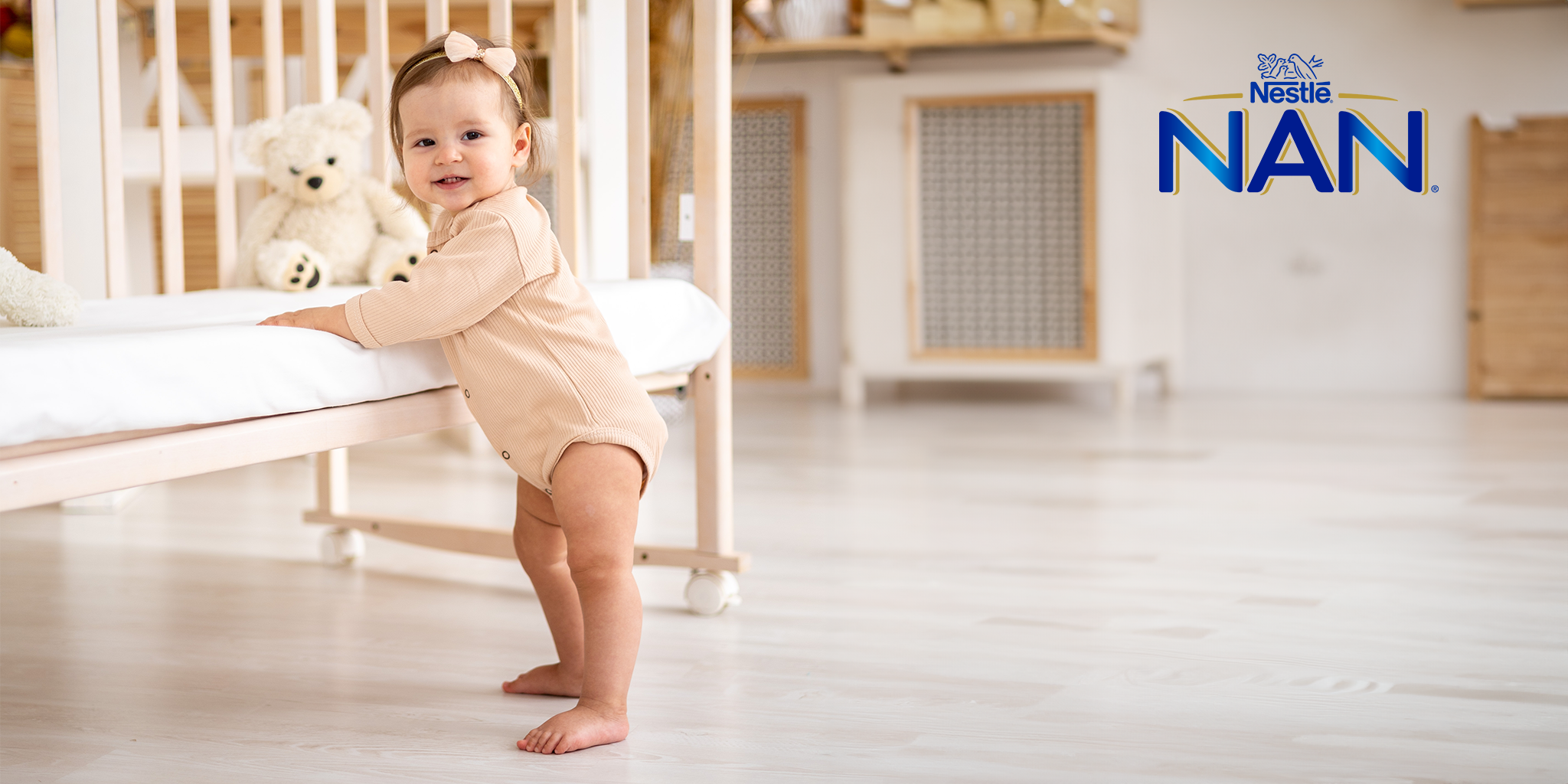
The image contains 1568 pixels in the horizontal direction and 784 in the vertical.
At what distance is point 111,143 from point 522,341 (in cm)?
61

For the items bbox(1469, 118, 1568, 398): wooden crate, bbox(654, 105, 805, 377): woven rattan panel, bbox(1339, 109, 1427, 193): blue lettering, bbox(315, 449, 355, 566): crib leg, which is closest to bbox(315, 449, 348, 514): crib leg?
bbox(315, 449, 355, 566): crib leg

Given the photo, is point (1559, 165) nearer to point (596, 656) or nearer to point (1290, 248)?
point (1290, 248)

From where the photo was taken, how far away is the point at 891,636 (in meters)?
1.09

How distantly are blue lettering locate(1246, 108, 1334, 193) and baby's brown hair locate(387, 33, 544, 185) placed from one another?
677 millimetres

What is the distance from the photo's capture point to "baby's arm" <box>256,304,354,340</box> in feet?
2.65

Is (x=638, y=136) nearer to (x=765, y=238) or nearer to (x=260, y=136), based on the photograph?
(x=260, y=136)

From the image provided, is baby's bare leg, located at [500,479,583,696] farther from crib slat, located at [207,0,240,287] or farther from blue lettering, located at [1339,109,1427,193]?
blue lettering, located at [1339,109,1427,193]

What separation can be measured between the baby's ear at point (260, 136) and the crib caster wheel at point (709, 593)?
23.8 inches

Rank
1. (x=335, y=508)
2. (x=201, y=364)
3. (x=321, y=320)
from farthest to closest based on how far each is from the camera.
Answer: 1. (x=335, y=508)
2. (x=321, y=320)
3. (x=201, y=364)

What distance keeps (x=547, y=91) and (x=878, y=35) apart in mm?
723

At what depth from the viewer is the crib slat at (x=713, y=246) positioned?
3.82 ft

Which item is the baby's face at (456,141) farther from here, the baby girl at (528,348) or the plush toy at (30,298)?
the plush toy at (30,298)

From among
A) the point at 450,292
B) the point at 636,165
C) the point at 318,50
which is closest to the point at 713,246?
the point at 636,165

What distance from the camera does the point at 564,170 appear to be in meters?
1.22
